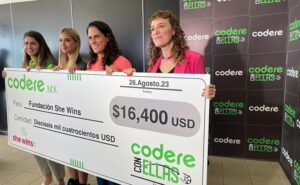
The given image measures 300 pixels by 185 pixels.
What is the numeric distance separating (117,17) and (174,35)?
206 cm

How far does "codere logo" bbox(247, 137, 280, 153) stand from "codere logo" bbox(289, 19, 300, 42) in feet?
3.94

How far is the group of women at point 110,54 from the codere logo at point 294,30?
134 centimetres

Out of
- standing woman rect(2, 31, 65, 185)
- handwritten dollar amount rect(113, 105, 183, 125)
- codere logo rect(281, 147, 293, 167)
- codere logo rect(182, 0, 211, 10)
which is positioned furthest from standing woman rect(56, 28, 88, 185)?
codere logo rect(281, 147, 293, 167)

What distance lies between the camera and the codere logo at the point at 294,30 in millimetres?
2363

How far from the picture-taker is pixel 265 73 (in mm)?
2916

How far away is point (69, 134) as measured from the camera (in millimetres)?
1949

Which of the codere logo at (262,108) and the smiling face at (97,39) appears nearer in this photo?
the smiling face at (97,39)

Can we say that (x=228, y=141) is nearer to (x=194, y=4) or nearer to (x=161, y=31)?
(x=194, y=4)

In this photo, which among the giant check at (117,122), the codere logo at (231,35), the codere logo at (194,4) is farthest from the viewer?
the codere logo at (194,4)

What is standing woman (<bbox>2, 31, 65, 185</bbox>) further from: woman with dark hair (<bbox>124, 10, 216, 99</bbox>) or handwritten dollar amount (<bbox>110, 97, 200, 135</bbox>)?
woman with dark hair (<bbox>124, 10, 216, 99</bbox>)

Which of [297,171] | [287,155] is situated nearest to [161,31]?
[297,171]

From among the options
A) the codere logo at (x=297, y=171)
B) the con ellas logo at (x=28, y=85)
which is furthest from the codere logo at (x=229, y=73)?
the con ellas logo at (x=28, y=85)

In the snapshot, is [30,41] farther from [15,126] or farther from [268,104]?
[268,104]

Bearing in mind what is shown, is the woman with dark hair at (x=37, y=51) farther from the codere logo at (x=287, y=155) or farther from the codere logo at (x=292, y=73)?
the codere logo at (x=287, y=155)
